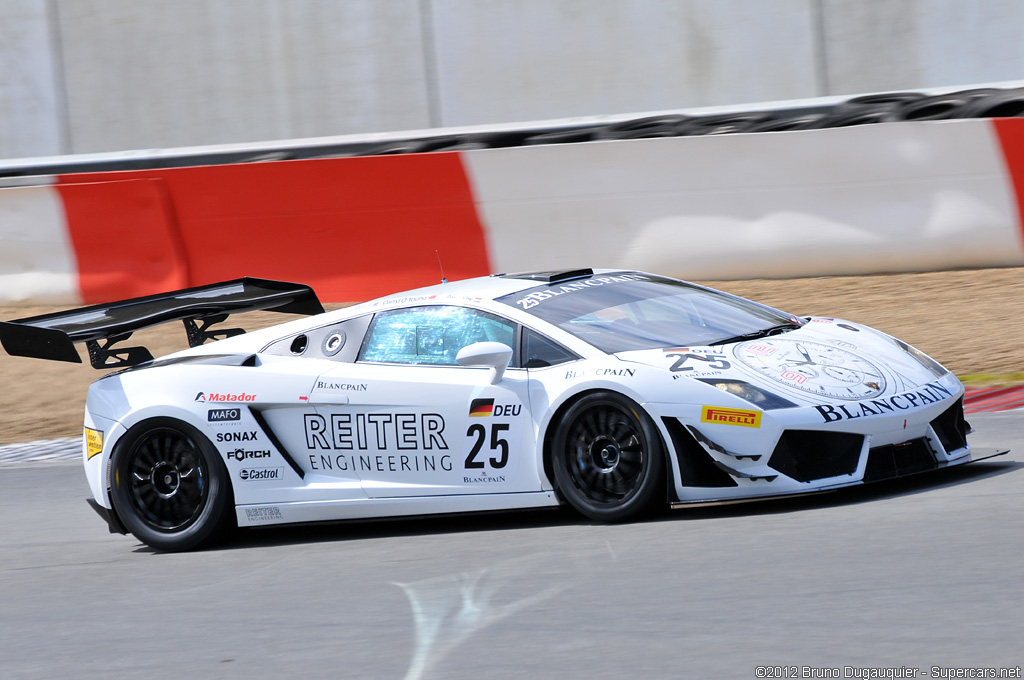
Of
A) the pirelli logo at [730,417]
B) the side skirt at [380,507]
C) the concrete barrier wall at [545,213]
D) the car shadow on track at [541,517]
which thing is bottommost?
the car shadow on track at [541,517]

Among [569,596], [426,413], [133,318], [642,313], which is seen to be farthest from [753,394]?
[133,318]

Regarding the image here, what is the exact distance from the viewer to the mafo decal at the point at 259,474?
6547mm

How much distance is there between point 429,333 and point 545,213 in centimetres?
589

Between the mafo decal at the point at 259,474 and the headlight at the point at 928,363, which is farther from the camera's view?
the mafo decal at the point at 259,474

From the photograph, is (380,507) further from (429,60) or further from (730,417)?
(429,60)

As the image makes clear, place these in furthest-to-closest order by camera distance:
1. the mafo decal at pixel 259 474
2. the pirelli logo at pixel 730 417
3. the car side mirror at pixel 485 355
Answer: the mafo decal at pixel 259 474, the car side mirror at pixel 485 355, the pirelli logo at pixel 730 417

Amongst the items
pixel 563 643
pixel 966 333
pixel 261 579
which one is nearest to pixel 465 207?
pixel 966 333

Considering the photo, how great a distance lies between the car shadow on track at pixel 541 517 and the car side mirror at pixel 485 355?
0.79 m

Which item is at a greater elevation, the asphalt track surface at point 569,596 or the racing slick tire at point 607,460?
the racing slick tire at point 607,460

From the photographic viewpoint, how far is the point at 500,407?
607 centimetres

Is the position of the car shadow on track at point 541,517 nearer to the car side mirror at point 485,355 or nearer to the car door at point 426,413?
the car door at point 426,413

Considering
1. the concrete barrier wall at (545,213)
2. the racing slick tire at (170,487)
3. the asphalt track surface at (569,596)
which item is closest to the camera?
the asphalt track surface at (569,596)

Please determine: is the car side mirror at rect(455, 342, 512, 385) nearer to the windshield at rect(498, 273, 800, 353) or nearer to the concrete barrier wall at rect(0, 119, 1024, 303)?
the windshield at rect(498, 273, 800, 353)

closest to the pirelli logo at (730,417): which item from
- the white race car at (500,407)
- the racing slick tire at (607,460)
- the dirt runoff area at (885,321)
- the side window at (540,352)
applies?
the white race car at (500,407)
